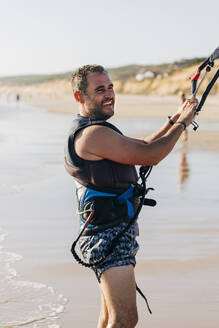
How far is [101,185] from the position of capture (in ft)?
10.5

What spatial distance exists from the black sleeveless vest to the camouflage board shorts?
0.79 ft

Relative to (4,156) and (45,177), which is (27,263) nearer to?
(45,177)

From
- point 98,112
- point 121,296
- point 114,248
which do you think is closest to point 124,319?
point 121,296

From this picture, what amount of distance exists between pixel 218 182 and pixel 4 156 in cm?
660

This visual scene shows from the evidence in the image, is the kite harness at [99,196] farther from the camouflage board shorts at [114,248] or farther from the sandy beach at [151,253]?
the sandy beach at [151,253]

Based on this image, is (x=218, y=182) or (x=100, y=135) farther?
(x=218, y=182)

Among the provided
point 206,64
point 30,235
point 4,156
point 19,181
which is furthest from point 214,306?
point 4,156

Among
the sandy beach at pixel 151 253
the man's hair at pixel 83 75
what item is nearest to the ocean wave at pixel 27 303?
the sandy beach at pixel 151 253

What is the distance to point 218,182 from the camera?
1059 cm

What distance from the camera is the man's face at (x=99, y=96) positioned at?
324 centimetres

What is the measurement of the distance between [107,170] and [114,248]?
0.42m

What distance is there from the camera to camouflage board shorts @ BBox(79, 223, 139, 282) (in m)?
3.21

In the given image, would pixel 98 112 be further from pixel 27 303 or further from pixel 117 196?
pixel 27 303

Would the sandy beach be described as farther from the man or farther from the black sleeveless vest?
the black sleeveless vest
